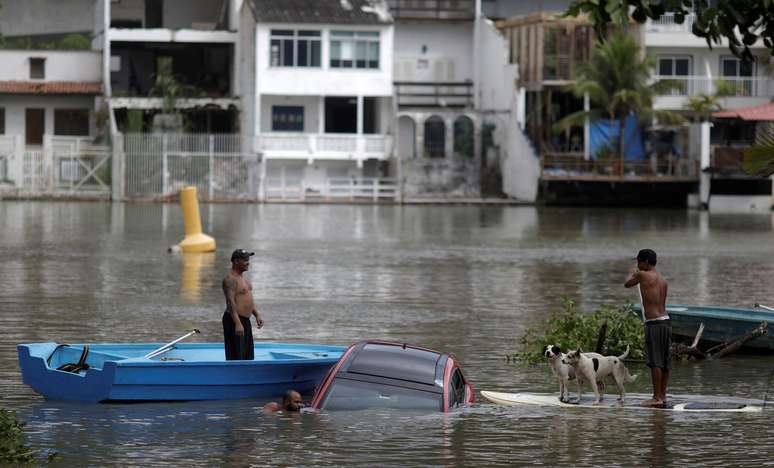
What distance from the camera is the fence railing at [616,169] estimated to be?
67875mm

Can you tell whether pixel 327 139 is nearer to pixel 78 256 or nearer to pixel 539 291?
pixel 78 256

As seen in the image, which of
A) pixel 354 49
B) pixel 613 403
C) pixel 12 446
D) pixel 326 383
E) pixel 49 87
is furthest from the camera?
pixel 49 87

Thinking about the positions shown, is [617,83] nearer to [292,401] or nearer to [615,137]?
[615,137]

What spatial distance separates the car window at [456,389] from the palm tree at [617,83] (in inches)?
1983

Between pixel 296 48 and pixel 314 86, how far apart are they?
1.93 metres

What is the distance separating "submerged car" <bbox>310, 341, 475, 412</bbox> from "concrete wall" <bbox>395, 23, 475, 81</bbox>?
61.4 m

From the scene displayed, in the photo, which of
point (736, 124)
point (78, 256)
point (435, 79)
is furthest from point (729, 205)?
point (78, 256)

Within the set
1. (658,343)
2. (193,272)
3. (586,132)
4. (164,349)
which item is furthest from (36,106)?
(658,343)

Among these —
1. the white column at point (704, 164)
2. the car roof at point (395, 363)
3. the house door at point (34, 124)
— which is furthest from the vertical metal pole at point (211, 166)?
the car roof at point (395, 363)

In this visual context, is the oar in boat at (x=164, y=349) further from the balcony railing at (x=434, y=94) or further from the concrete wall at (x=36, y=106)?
the concrete wall at (x=36, y=106)

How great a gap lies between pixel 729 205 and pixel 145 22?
98.9ft

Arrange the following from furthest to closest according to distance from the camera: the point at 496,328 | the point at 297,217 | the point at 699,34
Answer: the point at 297,217 < the point at 496,328 < the point at 699,34

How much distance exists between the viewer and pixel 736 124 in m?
72.3

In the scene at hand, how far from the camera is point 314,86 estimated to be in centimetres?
7200
